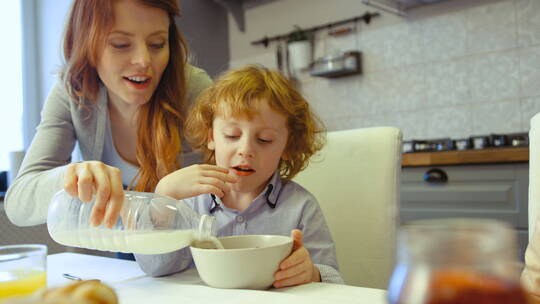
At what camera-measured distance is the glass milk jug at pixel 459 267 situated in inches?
9.1

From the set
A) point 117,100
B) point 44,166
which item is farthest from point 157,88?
point 44,166

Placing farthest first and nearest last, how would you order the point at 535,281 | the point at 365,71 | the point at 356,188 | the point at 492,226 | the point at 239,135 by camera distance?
the point at 365,71, the point at 356,188, the point at 239,135, the point at 535,281, the point at 492,226

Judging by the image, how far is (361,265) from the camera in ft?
3.58

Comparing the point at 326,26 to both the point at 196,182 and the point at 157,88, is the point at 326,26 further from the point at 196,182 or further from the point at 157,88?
the point at 196,182

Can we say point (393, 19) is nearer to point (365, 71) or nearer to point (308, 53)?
point (365, 71)

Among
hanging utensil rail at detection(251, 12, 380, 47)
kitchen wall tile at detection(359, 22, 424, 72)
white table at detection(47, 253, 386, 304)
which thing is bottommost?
white table at detection(47, 253, 386, 304)

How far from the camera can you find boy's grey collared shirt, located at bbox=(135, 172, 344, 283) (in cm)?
94

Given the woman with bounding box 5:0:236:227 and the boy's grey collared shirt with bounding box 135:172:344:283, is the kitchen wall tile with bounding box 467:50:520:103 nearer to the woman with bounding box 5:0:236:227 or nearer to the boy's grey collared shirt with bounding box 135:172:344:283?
the woman with bounding box 5:0:236:227

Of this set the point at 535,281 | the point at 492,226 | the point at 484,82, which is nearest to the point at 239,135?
the point at 535,281

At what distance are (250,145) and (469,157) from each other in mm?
1440

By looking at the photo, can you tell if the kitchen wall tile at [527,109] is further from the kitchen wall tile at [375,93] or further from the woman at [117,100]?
the woman at [117,100]

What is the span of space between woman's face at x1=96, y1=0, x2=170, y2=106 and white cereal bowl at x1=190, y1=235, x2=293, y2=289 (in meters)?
0.69

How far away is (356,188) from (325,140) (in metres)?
0.16

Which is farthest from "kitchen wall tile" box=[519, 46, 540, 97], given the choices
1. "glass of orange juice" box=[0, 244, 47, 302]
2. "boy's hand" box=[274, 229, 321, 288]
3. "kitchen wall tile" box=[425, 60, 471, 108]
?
"glass of orange juice" box=[0, 244, 47, 302]
